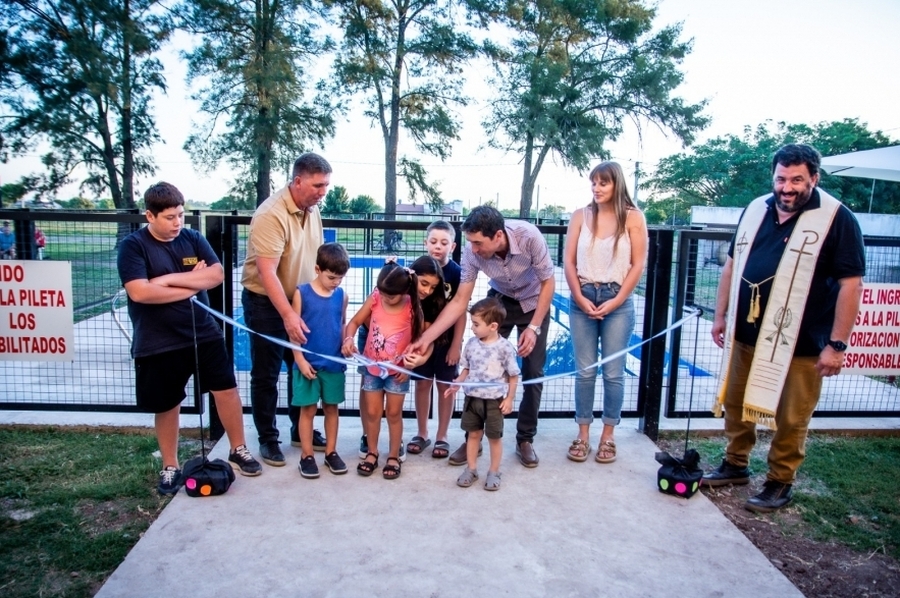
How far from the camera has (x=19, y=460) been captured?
12.0 feet

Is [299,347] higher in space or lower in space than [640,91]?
lower

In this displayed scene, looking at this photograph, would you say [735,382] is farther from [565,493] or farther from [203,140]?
[203,140]

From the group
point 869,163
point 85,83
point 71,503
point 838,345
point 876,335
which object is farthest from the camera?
point 85,83

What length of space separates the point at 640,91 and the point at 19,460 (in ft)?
96.1

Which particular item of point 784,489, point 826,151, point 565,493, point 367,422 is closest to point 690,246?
point 784,489

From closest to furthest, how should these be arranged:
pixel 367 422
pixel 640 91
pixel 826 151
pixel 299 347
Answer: pixel 299 347 → pixel 367 422 → pixel 640 91 → pixel 826 151

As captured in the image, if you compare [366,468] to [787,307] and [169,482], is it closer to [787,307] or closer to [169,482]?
[169,482]

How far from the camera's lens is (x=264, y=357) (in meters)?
3.59

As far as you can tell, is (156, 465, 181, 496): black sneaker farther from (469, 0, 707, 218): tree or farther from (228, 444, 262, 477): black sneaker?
(469, 0, 707, 218): tree

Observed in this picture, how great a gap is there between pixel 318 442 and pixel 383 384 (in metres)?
0.76

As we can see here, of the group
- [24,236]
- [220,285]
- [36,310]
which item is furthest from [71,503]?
[24,236]

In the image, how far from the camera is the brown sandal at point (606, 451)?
376 cm

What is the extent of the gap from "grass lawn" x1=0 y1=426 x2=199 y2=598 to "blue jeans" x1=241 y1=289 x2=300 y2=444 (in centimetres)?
62

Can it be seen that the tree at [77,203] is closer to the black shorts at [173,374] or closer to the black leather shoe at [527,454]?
the black shorts at [173,374]
